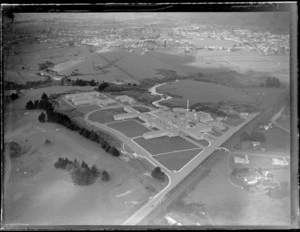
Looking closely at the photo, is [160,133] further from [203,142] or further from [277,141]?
[277,141]

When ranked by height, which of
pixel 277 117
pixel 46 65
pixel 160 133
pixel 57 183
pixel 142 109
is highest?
pixel 46 65

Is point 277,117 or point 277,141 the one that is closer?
point 277,141

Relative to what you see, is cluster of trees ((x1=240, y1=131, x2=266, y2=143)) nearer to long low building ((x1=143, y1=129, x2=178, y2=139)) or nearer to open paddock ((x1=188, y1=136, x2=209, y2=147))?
open paddock ((x1=188, y1=136, x2=209, y2=147))

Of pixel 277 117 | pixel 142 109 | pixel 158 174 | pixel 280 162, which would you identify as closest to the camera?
pixel 158 174

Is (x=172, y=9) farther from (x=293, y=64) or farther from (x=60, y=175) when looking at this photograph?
(x=60, y=175)

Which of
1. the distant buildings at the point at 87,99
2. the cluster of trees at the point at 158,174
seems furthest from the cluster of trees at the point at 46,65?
the cluster of trees at the point at 158,174

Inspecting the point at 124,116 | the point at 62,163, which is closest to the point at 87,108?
the point at 124,116

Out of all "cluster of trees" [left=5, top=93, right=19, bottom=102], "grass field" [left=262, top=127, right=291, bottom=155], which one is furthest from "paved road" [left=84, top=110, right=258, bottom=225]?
"cluster of trees" [left=5, top=93, right=19, bottom=102]

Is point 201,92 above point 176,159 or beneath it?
above

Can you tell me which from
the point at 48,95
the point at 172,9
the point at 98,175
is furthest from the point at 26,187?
the point at 172,9
